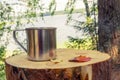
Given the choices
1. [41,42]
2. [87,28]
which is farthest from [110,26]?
[87,28]

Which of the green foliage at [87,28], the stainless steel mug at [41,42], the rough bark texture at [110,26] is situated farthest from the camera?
the green foliage at [87,28]

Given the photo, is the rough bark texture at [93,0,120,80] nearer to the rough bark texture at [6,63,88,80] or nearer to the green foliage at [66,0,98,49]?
the rough bark texture at [6,63,88,80]

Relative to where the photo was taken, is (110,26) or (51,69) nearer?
(51,69)

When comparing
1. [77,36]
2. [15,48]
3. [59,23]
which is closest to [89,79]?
[77,36]

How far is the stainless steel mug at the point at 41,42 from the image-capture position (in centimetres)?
153

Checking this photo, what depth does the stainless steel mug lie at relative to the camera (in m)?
1.53

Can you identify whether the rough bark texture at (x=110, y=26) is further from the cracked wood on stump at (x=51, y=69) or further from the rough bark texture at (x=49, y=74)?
the rough bark texture at (x=49, y=74)

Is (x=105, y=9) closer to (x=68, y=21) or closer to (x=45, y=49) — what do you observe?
(x=45, y=49)

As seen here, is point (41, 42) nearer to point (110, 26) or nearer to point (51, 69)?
point (51, 69)

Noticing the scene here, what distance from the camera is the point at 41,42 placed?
154 cm

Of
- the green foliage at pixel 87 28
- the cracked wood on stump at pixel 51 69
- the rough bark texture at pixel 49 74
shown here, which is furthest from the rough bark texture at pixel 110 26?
the green foliage at pixel 87 28

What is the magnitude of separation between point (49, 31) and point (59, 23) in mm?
2974

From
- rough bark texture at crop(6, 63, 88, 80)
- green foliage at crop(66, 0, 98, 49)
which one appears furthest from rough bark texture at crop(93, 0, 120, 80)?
green foliage at crop(66, 0, 98, 49)

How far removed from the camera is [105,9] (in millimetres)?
2361
